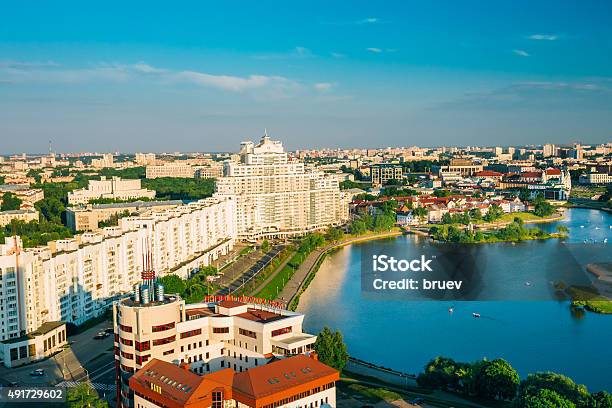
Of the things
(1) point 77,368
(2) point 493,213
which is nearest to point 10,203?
(1) point 77,368

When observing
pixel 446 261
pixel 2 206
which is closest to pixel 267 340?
pixel 446 261

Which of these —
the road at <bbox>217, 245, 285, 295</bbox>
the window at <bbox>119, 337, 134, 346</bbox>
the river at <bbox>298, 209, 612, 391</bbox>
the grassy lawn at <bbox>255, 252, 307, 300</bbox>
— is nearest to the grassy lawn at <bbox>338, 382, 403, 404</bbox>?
the river at <bbox>298, 209, 612, 391</bbox>

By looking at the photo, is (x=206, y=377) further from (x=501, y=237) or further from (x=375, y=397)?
(x=501, y=237)

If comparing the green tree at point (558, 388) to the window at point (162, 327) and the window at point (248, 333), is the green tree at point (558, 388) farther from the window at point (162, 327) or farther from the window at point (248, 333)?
the window at point (162, 327)

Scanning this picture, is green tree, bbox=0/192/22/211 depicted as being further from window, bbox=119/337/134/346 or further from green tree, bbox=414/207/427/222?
window, bbox=119/337/134/346

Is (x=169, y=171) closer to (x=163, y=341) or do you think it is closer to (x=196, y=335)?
(x=196, y=335)
